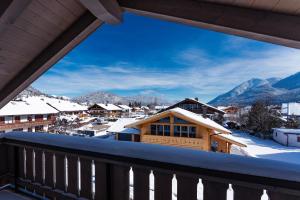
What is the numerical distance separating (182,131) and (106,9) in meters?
7.64

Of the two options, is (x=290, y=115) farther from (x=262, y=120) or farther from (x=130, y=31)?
(x=130, y=31)

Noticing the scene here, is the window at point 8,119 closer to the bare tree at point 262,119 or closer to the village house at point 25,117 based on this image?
the village house at point 25,117

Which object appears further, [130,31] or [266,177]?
[130,31]

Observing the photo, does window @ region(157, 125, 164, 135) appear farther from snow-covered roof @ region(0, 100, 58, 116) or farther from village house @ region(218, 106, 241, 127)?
snow-covered roof @ region(0, 100, 58, 116)

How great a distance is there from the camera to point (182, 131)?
8.74m

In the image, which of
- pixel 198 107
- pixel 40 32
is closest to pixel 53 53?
pixel 40 32

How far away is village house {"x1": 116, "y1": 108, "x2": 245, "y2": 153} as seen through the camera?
314 inches

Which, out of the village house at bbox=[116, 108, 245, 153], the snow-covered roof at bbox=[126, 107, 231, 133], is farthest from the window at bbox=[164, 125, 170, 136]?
the snow-covered roof at bbox=[126, 107, 231, 133]

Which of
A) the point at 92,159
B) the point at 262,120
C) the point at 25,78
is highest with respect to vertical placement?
the point at 25,78

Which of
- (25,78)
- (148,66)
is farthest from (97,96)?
(25,78)

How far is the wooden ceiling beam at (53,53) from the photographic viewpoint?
215cm

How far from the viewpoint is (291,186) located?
2.82 ft

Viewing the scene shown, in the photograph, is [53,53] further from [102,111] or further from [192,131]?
[102,111]

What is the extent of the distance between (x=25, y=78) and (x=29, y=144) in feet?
3.63
